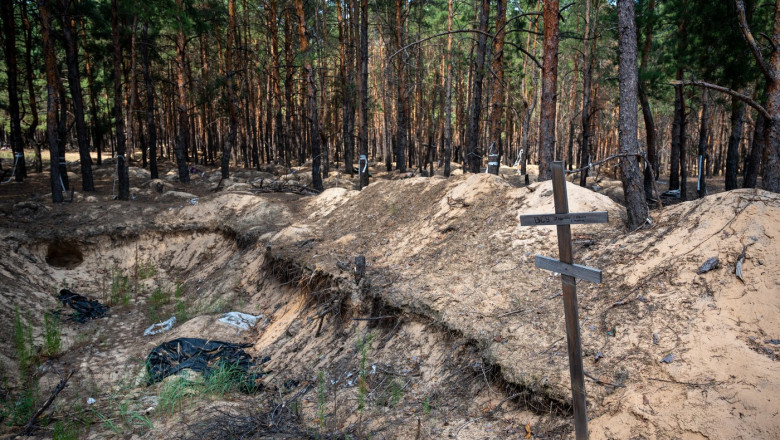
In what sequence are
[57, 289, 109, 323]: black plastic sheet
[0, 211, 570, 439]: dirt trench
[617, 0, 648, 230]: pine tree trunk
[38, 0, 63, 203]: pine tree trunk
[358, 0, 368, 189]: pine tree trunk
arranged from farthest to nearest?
[358, 0, 368, 189]: pine tree trunk
[38, 0, 63, 203]: pine tree trunk
[57, 289, 109, 323]: black plastic sheet
[617, 0, 648, 230]: pine tree trunk
[0, 211, 570, 439]: dirt trench

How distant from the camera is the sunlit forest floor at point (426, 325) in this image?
13.9 feet

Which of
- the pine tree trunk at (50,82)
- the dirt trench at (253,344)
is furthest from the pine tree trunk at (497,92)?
the pine tree trunk at (50,82)

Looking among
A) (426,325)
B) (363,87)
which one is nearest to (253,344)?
(426,325)

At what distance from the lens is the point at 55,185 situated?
1306cm

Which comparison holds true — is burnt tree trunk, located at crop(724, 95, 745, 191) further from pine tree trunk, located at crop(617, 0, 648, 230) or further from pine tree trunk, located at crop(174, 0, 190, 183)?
pine tree trunk, located at crop(174, 0, 190, 183)

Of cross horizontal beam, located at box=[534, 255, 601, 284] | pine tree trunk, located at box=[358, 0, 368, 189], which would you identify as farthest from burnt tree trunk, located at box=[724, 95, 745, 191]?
cross horizontal beam, located at box=[534, 255, 601, 284]

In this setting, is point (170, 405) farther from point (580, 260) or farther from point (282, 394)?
point (580, 260)

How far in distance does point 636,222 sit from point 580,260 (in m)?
1.12

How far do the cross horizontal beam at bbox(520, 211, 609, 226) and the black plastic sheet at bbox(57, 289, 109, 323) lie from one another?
10.1 m

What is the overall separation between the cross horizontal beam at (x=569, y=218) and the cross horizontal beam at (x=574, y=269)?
29 centimetres

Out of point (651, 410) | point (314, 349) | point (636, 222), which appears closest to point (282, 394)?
point (314, 349)

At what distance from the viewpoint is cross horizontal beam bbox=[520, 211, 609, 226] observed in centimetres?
324

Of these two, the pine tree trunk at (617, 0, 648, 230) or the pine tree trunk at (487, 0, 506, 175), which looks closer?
the pine tree trunk at (617, 0, 648, 230)

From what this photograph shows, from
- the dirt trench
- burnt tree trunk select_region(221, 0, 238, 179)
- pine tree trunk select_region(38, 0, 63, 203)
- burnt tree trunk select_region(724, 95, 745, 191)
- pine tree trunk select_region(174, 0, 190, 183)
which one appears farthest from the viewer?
burnt tree trunk select_region(221, 0, 238, 179)
